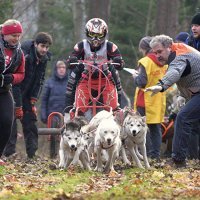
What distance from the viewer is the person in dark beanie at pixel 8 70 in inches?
470

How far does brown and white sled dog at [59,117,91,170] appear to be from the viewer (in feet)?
38.4

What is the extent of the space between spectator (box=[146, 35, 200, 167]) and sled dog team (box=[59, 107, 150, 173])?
0.54m

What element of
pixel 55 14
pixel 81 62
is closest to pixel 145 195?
pixel 81 62

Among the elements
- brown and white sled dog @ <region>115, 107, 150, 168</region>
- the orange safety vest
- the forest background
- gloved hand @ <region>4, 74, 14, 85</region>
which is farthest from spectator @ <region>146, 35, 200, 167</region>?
the forest background

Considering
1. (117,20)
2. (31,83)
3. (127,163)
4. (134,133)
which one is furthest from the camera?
(117,20)

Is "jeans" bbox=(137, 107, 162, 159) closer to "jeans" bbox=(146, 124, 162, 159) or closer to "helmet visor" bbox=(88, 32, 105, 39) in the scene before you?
"jeans" bbox=(146, 124, 162, 159)

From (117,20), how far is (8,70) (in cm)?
1686

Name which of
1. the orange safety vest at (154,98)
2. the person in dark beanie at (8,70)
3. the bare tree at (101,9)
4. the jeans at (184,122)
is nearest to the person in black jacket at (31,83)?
the orange safety vest at (154,98)

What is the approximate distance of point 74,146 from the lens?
11.6 meters

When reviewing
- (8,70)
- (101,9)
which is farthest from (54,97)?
(8,70)

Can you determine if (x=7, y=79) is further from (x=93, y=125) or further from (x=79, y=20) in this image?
(x=79, y=20)

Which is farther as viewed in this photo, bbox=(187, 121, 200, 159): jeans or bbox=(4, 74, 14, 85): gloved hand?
bbox=(187, 121, 200, 159): jeans

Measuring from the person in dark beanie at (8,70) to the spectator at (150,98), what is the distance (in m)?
2.80

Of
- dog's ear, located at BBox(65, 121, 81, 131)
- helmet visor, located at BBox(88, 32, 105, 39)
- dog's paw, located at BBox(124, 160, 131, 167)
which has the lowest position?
dog's paw, located at BBox(124, 160, 131, 167)
